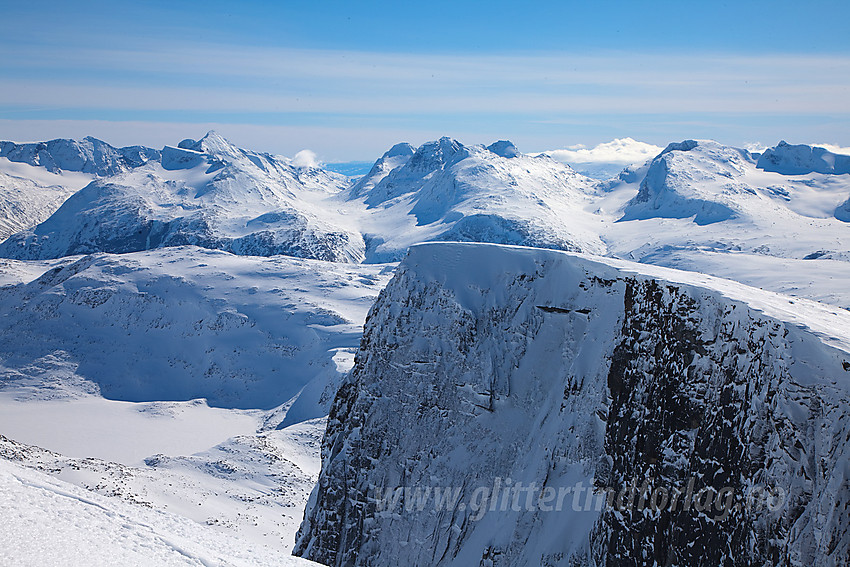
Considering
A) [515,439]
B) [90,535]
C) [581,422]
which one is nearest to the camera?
[90,535]

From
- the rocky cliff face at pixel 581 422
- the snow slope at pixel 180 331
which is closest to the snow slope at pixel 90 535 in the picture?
the rocky cliff face at pixel 581 422

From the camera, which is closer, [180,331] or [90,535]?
[90,535]

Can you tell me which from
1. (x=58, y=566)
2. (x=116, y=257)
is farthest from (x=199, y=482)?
(x=116, y=257)

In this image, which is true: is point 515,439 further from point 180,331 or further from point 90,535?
point 180,331

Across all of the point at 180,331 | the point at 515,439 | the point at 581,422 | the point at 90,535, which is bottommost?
the point at 180,331

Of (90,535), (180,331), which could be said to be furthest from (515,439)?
(180,331)

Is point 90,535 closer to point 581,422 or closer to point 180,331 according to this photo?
point 581,422

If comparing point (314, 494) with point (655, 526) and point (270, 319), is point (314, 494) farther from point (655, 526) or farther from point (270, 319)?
point (270, 319)

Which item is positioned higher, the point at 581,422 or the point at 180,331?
the point at 581,422

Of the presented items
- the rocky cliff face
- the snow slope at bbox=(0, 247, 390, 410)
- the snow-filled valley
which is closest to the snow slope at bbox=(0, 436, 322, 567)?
the snow-filled valley

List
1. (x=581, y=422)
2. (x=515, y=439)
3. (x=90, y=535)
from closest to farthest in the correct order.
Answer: (x=90, y=535) → (x=581, y=422) → (x=515, y=439)
